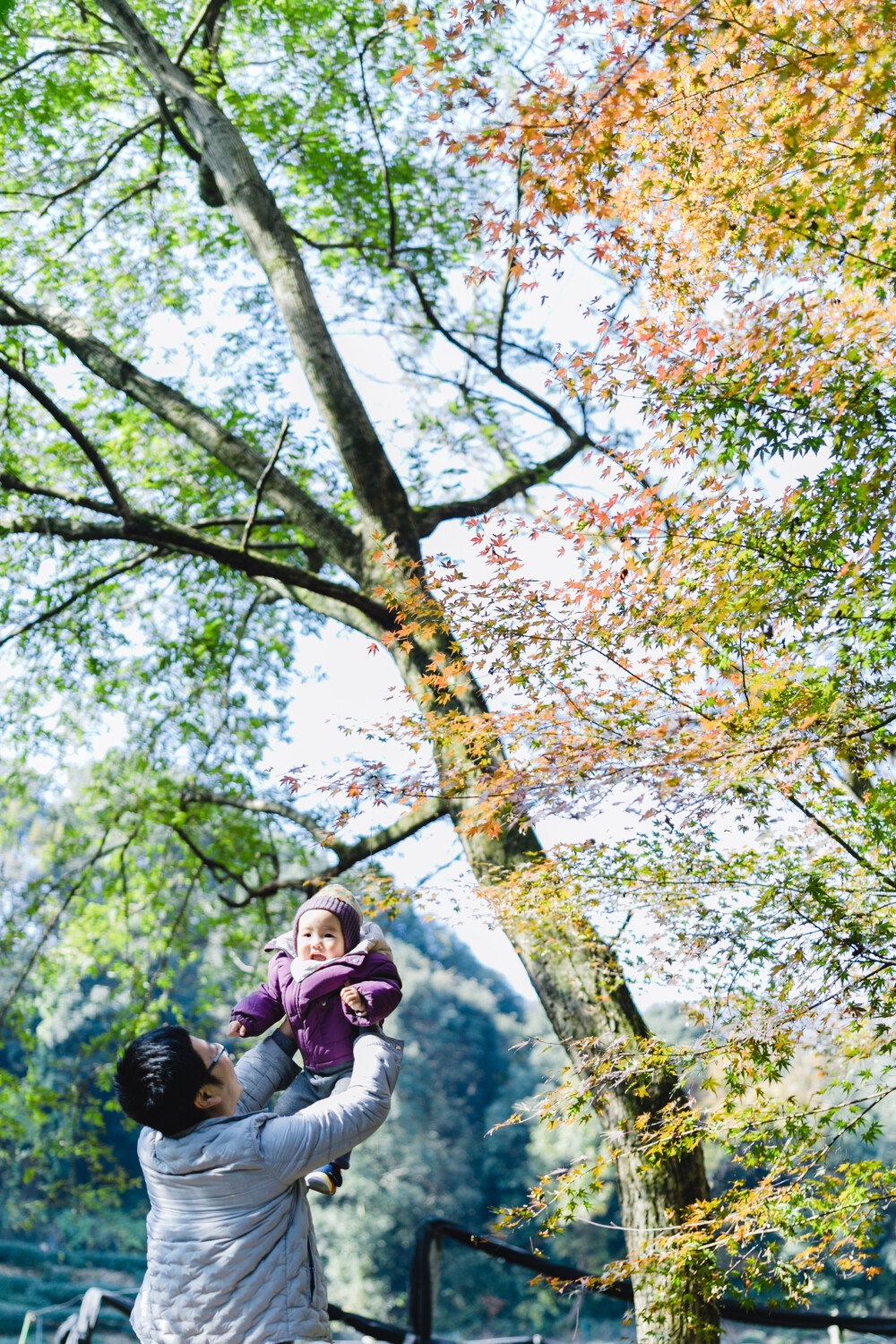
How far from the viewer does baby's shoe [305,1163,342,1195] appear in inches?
70.1

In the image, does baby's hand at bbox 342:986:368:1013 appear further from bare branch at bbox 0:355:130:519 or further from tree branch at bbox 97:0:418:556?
tree branch at bbox 97:0:418:556

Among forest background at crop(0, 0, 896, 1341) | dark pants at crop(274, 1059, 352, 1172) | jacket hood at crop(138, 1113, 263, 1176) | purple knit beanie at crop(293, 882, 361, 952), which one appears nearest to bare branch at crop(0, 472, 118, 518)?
forest background at crop(0, 0, 896, 1341)

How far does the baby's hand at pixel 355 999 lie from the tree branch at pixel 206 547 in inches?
94.2

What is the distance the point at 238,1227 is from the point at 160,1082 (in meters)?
0.27

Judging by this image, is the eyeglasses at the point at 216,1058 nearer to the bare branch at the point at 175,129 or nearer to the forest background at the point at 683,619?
the forest background at the point at 683,619

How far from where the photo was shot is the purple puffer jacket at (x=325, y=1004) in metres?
1.92

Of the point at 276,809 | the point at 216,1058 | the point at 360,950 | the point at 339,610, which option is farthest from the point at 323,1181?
the point at 339,610

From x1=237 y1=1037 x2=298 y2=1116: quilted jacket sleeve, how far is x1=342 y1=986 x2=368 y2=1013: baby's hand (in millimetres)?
260

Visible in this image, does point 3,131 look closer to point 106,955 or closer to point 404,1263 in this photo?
point 106,955

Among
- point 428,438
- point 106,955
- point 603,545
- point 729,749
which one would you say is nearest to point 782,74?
point 603,545

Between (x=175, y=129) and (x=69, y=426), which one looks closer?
(x=69, y=426)

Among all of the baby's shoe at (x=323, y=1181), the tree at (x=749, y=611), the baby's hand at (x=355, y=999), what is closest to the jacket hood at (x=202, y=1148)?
the baby's shoe at (x=323, y=1181)

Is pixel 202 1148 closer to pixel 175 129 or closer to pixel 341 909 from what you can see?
pixel 341 909

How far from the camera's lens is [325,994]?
203cm
